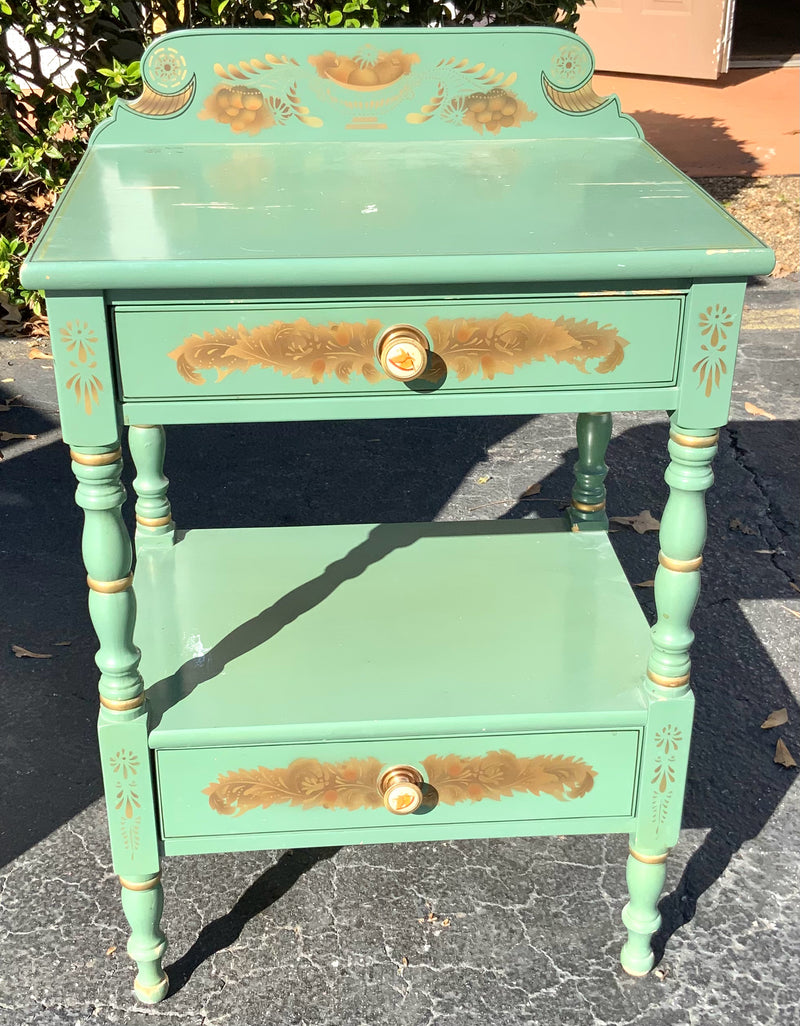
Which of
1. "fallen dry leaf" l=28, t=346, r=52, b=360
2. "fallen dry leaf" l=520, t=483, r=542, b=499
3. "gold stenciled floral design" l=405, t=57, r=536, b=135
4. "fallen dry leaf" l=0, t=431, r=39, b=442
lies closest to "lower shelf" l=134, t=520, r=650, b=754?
"gold stenciled floral design" l=405, t=57, r=536, b=135

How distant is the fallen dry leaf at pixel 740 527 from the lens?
135 inches

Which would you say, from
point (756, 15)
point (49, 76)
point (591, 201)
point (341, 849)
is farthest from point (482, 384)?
point (756, 15)

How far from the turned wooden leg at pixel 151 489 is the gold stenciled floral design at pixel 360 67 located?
83 cm

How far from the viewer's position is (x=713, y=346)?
167cm

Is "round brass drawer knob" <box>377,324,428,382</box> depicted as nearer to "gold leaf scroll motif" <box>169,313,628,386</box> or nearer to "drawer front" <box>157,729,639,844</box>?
"gold leaf scroll motif" <box>169,313,628,386</box>

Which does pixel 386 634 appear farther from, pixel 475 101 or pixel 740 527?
pixel 740 527

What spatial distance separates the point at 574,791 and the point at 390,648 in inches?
16.5

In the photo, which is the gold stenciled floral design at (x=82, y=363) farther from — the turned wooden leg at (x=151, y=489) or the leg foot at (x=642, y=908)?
the leg foot at (x=642, y=908)

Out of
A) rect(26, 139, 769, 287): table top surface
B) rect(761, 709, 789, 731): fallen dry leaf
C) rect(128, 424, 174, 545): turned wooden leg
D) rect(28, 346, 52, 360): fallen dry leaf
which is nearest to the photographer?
rect(26, 139, 769, 287): table top surface

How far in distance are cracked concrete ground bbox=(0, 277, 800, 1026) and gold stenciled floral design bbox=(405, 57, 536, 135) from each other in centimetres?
143

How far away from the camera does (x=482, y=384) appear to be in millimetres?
1692

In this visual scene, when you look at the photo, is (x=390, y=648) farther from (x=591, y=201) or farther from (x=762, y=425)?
(x=762, y=425)

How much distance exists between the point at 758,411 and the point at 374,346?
2770 millimetres

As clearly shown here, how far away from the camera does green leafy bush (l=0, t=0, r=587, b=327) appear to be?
4.27m
